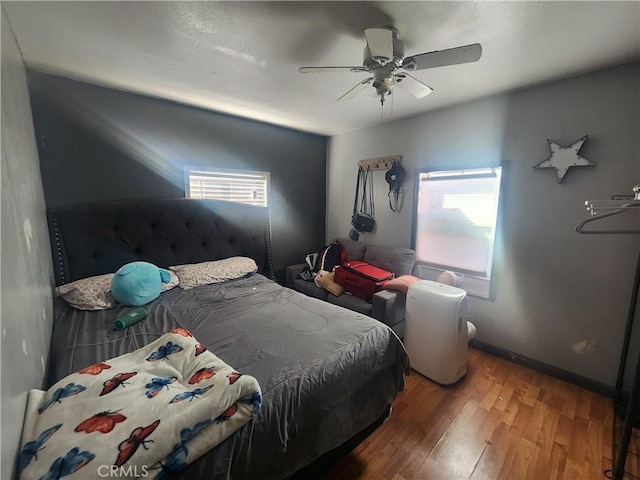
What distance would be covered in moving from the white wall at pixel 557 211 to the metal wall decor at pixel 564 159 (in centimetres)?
4

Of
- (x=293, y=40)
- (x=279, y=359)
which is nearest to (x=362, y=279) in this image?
(x=279, y=359)

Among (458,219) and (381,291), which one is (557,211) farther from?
(381,291)

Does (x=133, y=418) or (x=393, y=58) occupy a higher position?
(x=393, y=58)

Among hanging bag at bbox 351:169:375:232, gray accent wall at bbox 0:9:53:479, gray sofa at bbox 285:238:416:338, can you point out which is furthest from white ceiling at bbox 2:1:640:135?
gray sofa at bbox 285:238:416:338

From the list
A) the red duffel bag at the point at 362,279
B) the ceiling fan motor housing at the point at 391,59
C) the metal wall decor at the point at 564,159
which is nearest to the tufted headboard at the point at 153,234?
the red duffel bag at the point at 362,279

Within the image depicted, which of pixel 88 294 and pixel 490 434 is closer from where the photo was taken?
pixel 490 434

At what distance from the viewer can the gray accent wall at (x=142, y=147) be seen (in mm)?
1962

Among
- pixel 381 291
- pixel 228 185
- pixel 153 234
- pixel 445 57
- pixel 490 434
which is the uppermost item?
pixel 445 57

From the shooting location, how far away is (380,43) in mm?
1270

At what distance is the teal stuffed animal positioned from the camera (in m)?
1.81

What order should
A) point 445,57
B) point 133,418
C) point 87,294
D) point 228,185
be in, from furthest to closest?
point 228,185, point 87,294, point 445,57, point 133,418

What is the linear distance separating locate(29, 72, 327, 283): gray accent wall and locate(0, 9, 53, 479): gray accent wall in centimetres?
47

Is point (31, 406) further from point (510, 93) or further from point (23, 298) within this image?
point (510, 93)

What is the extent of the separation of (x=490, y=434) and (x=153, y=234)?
9.63ft
